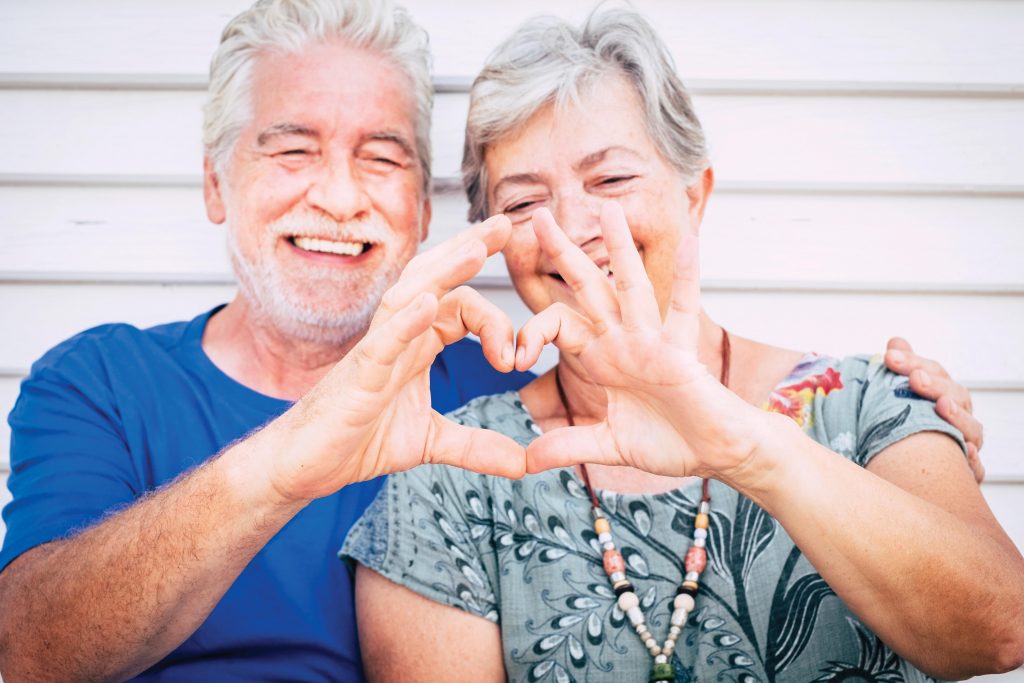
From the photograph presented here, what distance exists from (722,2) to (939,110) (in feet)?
2.31

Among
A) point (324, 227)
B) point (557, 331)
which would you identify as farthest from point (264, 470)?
point (324, 227)

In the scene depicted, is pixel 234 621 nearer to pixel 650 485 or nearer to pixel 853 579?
pixel 650 485

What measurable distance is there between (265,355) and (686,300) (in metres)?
1.31

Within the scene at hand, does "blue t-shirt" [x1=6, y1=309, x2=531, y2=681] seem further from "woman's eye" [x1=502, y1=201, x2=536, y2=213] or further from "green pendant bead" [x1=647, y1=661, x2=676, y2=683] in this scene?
"green pendant bead" [x1=647, y1=661, x2=676, y2=683]

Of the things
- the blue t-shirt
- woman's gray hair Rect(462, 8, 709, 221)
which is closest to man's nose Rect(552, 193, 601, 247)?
woman's gray hair Rect(462, 8, 709, 221)

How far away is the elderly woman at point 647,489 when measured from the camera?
4.42 feet

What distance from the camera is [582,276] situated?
1376 mm

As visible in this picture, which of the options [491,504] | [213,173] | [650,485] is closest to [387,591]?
[491,504]

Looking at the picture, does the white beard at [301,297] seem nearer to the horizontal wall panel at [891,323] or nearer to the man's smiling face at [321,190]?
the man's smiling face at [321,190]

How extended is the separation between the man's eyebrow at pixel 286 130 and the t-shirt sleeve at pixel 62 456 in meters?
0.69

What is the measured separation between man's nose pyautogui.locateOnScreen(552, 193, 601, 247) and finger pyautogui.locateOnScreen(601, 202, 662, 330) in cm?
49

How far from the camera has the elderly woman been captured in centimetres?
135

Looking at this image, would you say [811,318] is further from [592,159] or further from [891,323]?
[592,159]

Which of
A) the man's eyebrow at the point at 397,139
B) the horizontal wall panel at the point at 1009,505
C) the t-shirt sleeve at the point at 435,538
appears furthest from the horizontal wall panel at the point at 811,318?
the t-shirt sleeve at the point at 435,538
